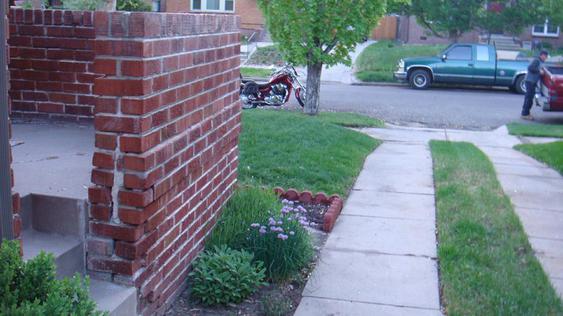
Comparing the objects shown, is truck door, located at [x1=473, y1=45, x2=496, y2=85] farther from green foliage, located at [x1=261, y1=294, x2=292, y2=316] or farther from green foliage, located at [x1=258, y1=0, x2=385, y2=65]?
green foliage, located at [x1=261, y1=294, x2=292, y2=316]

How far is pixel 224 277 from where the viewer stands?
16.6 feet

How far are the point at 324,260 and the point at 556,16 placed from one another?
26.2m

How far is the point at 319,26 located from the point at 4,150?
12.9 meters

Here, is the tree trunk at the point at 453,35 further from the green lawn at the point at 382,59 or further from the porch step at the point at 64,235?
the porch step at the point at 64,235

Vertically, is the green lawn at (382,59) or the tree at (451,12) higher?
the tree at (451,12)

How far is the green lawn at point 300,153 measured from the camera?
28.3 ft

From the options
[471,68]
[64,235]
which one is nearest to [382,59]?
[471,68]

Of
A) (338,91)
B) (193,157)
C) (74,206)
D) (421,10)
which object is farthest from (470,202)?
(421,10)

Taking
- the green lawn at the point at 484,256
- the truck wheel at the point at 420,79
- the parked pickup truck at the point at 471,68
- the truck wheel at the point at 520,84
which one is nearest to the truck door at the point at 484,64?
the parked pickup truck at the point at 471,68

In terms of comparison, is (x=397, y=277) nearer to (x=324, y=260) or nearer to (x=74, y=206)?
(x=324, y=260)

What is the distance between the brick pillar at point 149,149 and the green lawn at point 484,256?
75.5 inches

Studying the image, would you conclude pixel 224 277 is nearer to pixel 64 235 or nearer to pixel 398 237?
pixel 64 235

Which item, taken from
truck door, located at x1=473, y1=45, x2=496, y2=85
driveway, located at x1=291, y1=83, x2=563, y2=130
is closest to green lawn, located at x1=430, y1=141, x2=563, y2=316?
driveway, located at x1=291, y1=83, x2=563, y2=130

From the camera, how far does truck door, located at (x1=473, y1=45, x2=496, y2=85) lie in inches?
989
